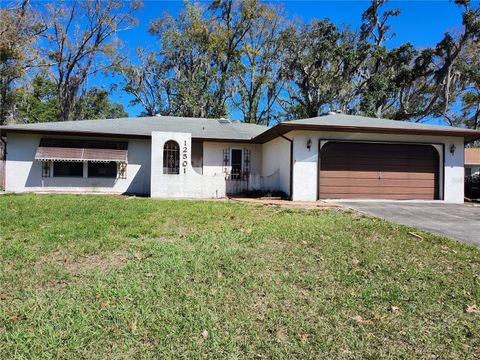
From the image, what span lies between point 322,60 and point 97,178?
20.6 m

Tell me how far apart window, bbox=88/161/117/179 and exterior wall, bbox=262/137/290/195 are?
7137 millimetres

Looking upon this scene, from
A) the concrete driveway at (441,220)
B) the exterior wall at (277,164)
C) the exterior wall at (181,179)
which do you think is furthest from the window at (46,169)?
the concrete driveway at (441,220)

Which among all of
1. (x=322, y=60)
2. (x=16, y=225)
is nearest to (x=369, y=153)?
(x=16, y=225)

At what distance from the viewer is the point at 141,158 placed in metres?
15.0

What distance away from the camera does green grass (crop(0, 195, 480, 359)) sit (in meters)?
2.64

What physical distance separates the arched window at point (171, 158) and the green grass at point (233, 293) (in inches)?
294

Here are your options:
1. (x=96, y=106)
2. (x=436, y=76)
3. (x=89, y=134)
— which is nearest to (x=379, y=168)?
(x=89, y=134)

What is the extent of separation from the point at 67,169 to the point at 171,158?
5040mm

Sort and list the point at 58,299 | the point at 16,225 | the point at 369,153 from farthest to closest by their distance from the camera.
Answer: the point at 369,153
the point at 16,225
the point at 58,299

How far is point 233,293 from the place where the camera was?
350cm

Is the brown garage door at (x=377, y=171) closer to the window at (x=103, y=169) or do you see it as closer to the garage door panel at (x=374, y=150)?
the garage door panel at (x=374, y=150)

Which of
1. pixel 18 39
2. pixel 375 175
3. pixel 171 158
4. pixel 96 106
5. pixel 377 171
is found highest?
pixel 18 39

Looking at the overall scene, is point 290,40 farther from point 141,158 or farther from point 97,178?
point 97,178

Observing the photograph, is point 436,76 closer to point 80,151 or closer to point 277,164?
point 277,164
